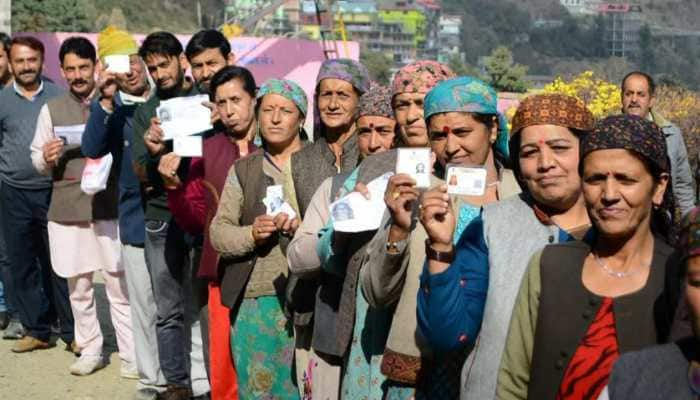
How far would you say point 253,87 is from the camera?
667 cm

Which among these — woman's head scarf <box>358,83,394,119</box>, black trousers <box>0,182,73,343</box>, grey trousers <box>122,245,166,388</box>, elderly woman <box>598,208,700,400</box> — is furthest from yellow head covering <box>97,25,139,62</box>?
elderly woman <box>598,208,700,400</box>

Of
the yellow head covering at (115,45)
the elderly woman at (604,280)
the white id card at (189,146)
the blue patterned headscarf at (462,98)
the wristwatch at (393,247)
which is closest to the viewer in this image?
the elderly woman at (604,280)

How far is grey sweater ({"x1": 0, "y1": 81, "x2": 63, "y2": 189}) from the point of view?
A: 9.23 meters

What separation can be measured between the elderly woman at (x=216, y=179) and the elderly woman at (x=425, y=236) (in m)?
2.27

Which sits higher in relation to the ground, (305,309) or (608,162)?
(608,162)

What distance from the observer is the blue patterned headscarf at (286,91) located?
6.11 metres

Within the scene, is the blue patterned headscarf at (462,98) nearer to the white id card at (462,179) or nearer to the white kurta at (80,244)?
the white id card at (462,179)

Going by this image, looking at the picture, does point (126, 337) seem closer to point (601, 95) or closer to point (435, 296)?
point (435, 296)

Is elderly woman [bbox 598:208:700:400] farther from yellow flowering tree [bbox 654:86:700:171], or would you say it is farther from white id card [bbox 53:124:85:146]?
yellow flowering tree [bbox 654:86:700:171]

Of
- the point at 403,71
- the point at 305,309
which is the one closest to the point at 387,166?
the point at 403,71

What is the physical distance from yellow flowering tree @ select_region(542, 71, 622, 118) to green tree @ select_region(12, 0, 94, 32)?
111 ft

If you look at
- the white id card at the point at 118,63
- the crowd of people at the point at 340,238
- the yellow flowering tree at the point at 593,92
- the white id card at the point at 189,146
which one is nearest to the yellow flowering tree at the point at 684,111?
the yellow flowering tree at the point at 593,92

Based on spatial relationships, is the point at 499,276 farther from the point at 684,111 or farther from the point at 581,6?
the point at 581,6

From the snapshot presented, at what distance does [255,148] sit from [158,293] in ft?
4.42
